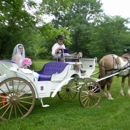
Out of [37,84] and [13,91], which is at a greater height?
[37,84]

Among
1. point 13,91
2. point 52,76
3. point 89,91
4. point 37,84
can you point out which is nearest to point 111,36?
point 89,91

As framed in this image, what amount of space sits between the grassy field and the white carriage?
0.23 meters

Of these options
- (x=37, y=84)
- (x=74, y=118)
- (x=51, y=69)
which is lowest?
(x=74, y=118)

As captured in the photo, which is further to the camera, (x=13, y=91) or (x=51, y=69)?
(x=51, y=69)

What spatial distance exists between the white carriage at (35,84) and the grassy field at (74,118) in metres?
0.23

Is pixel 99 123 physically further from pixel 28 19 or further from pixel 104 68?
pixel 28 19

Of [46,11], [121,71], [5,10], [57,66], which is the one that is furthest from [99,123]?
[46,11]

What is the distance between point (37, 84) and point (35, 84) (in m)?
0.06

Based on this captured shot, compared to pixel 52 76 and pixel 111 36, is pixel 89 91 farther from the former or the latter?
pixel 111 36

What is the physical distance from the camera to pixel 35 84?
14.4ft

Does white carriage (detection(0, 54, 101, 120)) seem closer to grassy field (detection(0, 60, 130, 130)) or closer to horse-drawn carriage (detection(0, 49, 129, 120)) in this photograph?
horse-drawn carriage (detection(0, 49, 129, 120))

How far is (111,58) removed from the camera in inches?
259

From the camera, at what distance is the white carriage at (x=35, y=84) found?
412cm

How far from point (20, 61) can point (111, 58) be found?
123 inches
